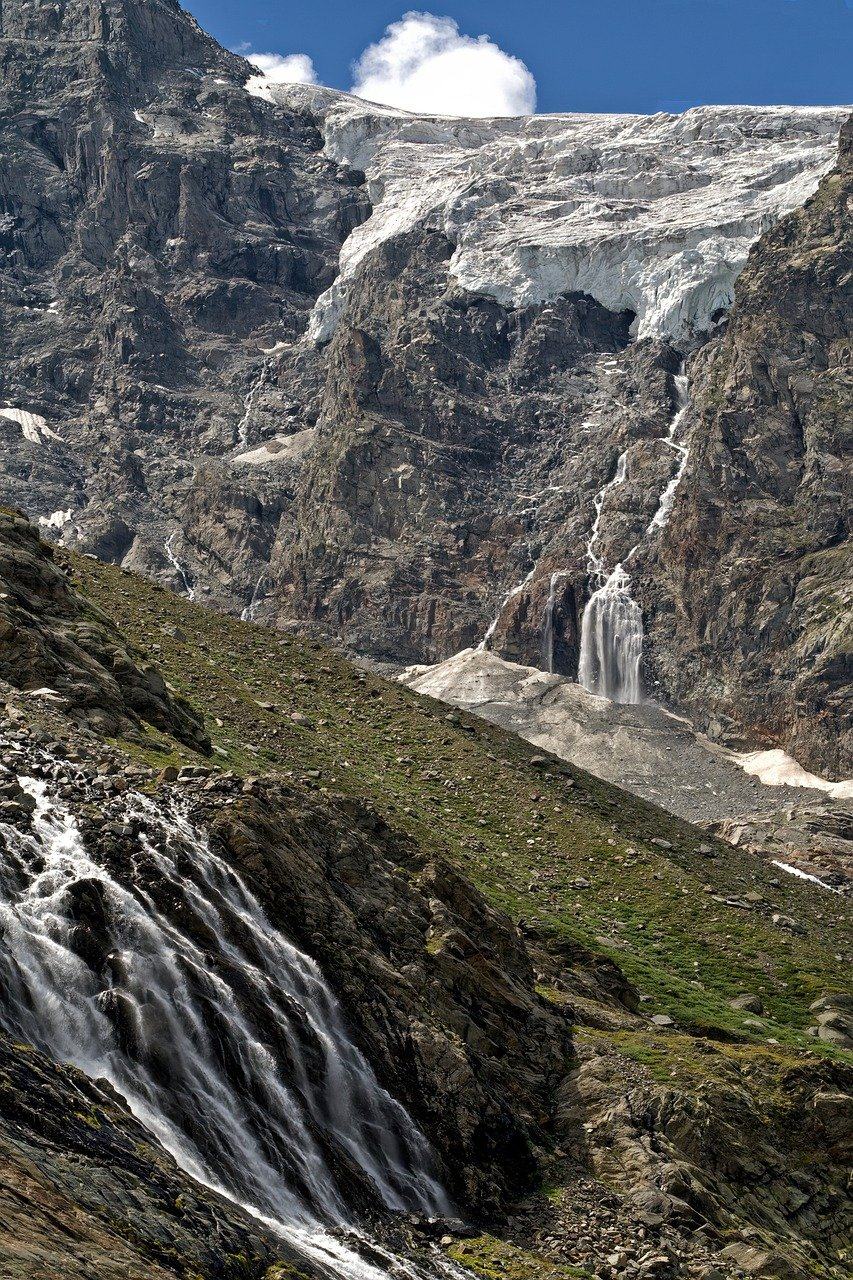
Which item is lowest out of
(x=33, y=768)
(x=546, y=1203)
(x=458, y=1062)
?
(x=546, y=1203)

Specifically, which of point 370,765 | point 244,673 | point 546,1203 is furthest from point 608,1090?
point 244,673

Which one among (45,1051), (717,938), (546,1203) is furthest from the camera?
(717,938)

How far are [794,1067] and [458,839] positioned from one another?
2493cm

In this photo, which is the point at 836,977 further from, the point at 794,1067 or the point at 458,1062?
the point at 458,1062

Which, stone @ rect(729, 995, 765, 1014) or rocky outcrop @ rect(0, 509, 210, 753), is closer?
rocky outcrop @ rect(0, 509, 210, 753)

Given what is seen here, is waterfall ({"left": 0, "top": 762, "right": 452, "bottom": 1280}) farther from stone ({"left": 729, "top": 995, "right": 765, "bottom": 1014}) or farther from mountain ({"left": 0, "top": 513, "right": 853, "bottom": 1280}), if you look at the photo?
stone ({"left": 729, "top": 995, "right": 765, "bottom": 1014})

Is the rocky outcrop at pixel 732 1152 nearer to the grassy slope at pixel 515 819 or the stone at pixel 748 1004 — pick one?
the grassy slope at pixel 515 819

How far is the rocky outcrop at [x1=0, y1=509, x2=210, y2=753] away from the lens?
149 ft

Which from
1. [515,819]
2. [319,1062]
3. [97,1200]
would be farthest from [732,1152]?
[515,819]

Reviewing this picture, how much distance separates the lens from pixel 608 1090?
127 feet

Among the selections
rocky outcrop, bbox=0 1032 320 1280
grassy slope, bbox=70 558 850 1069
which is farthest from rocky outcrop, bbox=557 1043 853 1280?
rocky outcrop, bbox=0 1032 320 1280

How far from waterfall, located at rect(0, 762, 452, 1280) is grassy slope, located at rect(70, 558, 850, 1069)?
47.2 feet

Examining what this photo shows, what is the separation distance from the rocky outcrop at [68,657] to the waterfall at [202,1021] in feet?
38.3

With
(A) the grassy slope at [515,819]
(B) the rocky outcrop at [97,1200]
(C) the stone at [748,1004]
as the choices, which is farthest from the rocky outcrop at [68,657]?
(C) the stone at [748,1004]
